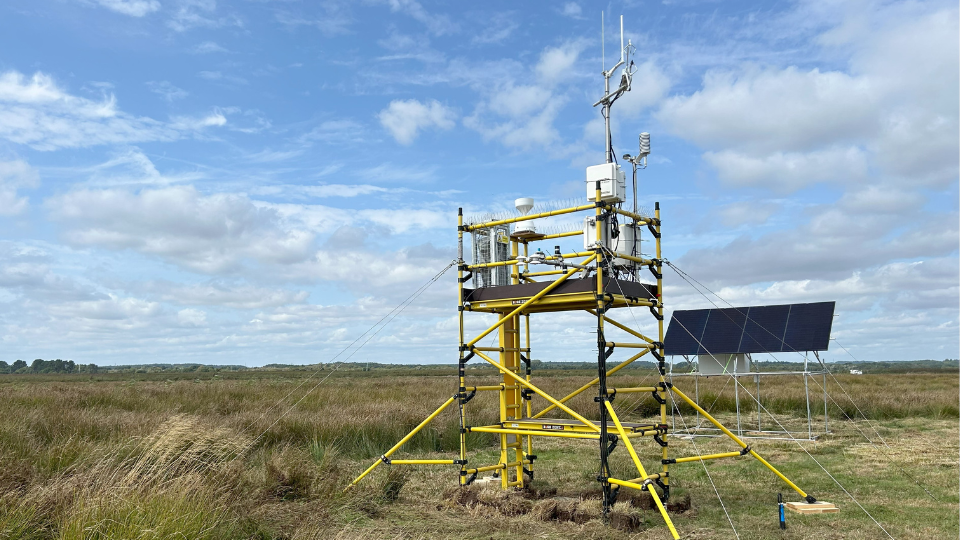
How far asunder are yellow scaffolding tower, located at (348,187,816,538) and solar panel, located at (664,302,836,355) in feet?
23.0

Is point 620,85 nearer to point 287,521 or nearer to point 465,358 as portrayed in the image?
point 465,358

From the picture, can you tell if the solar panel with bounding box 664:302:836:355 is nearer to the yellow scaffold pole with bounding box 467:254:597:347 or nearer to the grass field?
the grass field

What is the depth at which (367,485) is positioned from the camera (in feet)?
31.7

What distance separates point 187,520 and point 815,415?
1998 cm

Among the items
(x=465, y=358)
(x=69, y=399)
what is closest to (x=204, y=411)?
(x=69, y=399)

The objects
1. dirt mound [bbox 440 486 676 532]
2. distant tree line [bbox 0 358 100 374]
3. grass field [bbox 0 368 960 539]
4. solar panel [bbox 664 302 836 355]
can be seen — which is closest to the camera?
grass field [bbox 0 368 960 539]

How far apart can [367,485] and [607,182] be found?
5.11 metres

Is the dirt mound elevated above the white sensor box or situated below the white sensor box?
below

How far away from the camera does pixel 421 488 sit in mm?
10367

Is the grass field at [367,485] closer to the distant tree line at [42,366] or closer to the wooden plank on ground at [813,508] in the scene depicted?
the wooden plank on ground at [813,508]

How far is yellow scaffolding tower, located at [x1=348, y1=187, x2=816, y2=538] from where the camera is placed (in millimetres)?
8273

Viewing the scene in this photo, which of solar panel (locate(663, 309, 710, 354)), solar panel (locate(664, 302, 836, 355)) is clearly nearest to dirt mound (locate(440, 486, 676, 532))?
solar panel (locate(664, 302, 836, 355))

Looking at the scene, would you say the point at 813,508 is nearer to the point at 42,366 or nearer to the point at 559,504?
the point at 559,504

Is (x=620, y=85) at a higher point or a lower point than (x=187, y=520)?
higher
